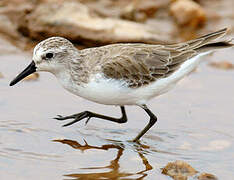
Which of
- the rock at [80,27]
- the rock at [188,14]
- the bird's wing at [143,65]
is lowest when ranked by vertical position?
the bird's wing at [143,65]

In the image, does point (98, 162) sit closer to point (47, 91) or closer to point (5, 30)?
point (47, 91)

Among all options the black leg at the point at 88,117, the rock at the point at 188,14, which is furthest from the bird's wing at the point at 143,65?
the rock at the point at 188,14

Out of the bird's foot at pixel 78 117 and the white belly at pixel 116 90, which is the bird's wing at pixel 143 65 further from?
the bird's foot at pixel 78 117

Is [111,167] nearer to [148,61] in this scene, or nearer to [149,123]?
[149,123]

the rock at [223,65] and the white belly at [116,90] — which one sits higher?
the rock at [223,65]

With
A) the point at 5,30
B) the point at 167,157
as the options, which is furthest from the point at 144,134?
the point at 5,30

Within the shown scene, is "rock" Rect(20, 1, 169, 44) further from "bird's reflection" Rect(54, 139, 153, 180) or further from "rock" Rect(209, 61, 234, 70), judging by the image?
"bird's reflection" Rect(54, 139, 153, 180)
